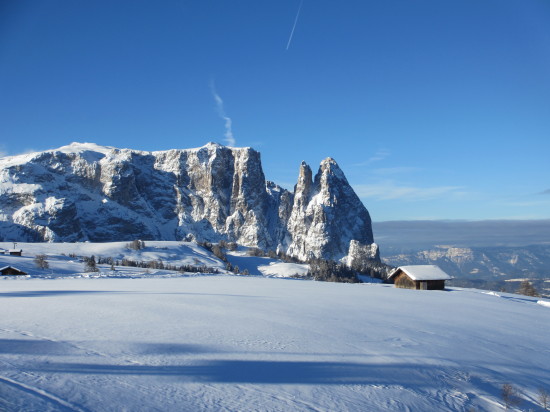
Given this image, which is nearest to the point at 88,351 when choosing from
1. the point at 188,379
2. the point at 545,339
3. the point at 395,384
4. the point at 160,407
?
the point at 188,379

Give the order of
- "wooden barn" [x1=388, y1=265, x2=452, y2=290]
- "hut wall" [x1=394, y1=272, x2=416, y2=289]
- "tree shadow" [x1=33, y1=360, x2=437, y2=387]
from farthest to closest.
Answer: "hut wall" [x1=394, y1=272, x2=416, y2=289], "wooden barn" [x1=388, y1=265, x2=452, y2=290], "tree shadow" [x1=33, y1=360, x2=437, y2=387]

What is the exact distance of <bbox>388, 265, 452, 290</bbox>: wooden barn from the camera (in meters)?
46.3

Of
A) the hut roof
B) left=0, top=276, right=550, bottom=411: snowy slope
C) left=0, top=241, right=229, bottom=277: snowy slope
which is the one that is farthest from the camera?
left=0, top=241, right=229, bottom=277: snowy slope

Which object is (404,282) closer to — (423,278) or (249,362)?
(423,278)

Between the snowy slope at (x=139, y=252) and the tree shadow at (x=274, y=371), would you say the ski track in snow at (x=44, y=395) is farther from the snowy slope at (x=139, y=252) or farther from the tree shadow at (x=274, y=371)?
the snowy slope at (x=139, y=252)

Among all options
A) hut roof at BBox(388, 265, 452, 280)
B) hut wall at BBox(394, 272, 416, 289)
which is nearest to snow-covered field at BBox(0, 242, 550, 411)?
hut roof at BBox(388, 265, 452, 280)

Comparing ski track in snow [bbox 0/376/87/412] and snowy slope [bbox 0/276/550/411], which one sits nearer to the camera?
ski track in snow [bbox 0/376/87/412]

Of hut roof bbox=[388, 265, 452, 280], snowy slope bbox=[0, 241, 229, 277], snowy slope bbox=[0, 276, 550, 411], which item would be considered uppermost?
hut roof bbox=[388, 265, 452, 280]

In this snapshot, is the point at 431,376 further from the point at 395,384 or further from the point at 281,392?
the point at 281,392

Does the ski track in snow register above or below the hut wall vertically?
above

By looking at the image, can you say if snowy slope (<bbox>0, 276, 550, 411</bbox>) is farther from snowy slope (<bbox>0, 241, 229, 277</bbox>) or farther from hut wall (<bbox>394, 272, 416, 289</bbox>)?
snowy slope (<bbox>0, 241, 229, 277</bbox>)

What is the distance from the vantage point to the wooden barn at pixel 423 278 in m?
46.3

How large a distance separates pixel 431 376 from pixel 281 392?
12.0 feet

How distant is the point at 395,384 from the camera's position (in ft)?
26.4
